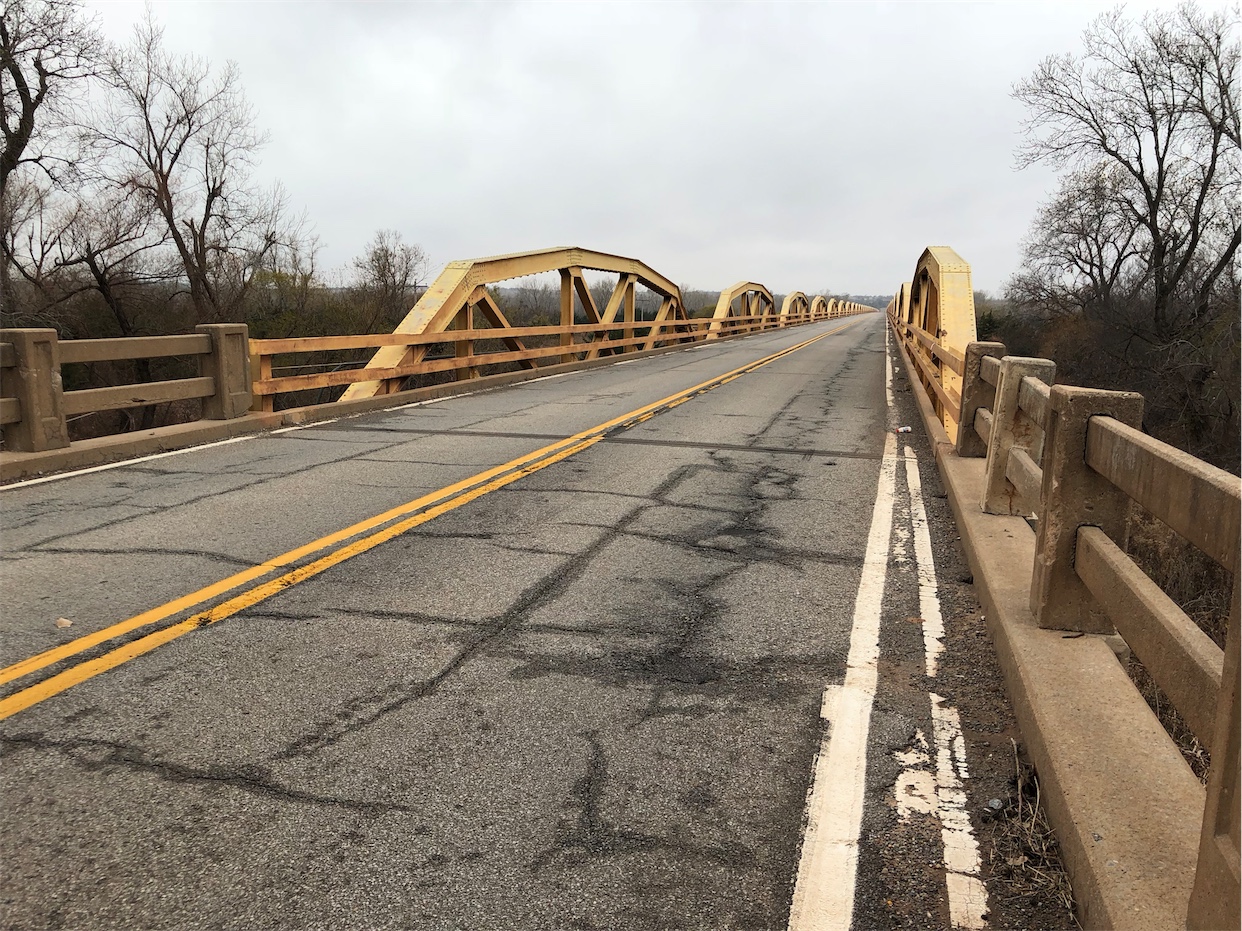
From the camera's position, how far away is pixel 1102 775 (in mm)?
2514

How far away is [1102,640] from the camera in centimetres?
352

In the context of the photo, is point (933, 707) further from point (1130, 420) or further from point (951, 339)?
point (951, 339)

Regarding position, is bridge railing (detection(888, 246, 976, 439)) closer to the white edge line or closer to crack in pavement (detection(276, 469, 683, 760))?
crack in pavement (detection(276, 469, 683, 760))

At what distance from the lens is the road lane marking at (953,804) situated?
2250mm

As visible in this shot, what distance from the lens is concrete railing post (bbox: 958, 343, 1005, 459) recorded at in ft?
22.4

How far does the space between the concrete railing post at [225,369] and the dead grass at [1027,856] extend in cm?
906

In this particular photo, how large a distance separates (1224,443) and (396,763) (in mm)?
26263

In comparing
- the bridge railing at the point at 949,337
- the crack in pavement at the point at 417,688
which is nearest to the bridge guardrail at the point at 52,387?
the crack in pavement at the point at 417,688

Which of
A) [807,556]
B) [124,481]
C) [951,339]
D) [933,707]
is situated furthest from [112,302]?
[933,707]

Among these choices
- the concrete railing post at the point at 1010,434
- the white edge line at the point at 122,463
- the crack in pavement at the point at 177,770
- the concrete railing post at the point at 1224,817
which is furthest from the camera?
the white edge line at the point at 122,463

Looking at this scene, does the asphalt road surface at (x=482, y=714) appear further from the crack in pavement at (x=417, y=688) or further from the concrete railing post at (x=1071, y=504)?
the concrete railing post at (x=1071, y=504)

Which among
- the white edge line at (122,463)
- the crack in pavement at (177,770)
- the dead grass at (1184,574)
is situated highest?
the white edge line at (122,463)

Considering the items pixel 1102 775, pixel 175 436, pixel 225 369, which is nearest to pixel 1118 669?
pixel 1102 775

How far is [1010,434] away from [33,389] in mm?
7753
